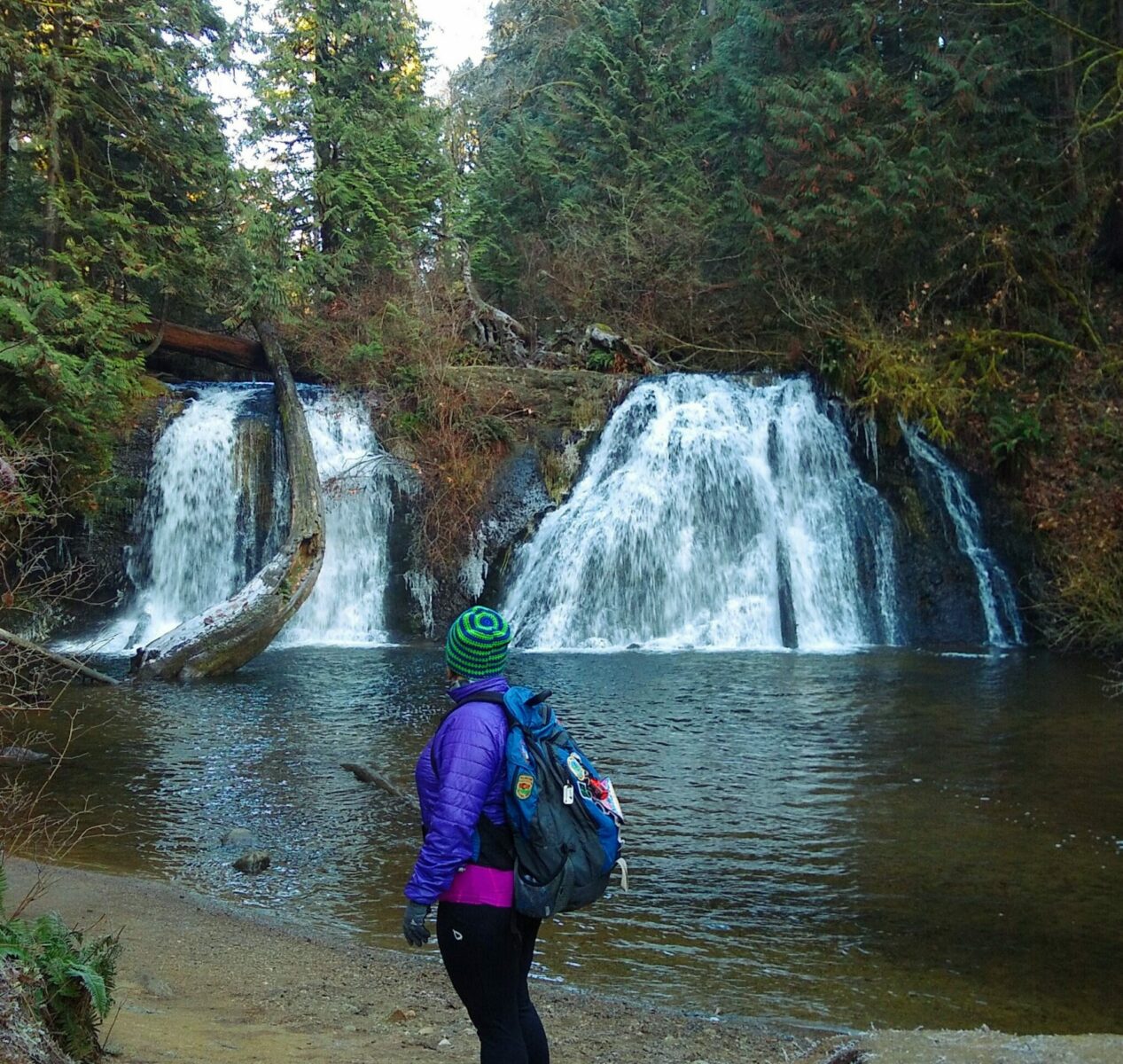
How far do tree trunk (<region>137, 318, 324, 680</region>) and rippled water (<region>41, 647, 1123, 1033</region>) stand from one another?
481 millimetres

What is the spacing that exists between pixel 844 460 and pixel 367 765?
1082 cm

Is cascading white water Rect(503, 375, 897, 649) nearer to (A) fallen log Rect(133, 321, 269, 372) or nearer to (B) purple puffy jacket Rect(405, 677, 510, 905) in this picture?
(A) fallen log Rect(133, 321, 269, 372)

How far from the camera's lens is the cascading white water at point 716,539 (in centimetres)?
1658

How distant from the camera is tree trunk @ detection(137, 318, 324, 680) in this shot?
43.1 feet

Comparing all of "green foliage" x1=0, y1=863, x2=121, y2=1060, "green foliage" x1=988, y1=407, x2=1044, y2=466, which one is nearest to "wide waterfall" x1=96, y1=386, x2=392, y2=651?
"green foliage" x1=988, y1=407, x2=1044, y2=466

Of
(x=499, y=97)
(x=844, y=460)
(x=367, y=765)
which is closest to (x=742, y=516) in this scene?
(x=844, y=460)

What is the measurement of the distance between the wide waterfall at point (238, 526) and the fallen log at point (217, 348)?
1592mm

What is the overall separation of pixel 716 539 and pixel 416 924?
1443 cm

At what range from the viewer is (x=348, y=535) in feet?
59.1

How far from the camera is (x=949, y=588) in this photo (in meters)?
16.7

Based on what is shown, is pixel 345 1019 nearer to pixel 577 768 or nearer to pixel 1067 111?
pixel 577 768

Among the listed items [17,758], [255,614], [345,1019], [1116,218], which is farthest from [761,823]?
[1116,218]

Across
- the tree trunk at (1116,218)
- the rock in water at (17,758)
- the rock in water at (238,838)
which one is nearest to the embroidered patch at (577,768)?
the rock in water at (238,838)

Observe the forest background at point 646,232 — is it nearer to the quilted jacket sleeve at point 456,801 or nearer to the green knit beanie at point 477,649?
the green knit beanie at point 477,649
